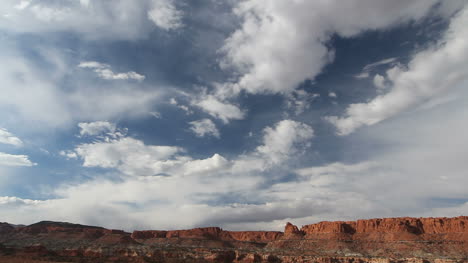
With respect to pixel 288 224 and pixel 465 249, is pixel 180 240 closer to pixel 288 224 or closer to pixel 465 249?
pixel 288 224

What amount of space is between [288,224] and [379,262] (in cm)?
9498

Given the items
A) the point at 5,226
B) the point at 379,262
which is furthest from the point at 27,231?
the point at 379,262

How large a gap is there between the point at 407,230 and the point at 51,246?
5208 inches

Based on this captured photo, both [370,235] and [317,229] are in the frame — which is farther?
[317,229]

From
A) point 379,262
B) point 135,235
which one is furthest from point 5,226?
point 379,262

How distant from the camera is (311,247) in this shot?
392 feet

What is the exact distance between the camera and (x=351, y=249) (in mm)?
107750

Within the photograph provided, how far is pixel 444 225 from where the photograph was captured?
412 feet

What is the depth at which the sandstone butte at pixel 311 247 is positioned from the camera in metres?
85.6

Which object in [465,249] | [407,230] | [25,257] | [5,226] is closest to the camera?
[25,257]

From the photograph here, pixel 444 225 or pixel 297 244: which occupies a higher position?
pixel 444 225

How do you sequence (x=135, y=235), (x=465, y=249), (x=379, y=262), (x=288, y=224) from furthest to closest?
1. (x=135, y=235)
2. (x=288, y=224)
3. (x=465, y=249)
4. (x=379, y=262)

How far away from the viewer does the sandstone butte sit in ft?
281

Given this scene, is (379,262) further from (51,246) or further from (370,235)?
(51,246)
